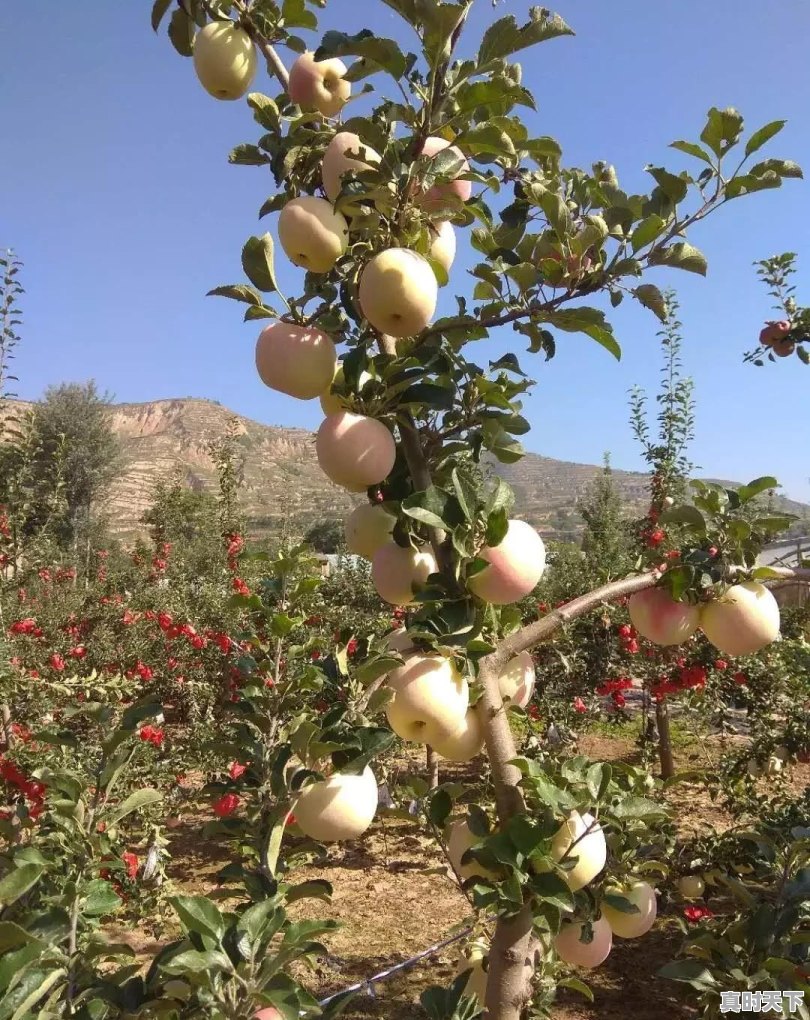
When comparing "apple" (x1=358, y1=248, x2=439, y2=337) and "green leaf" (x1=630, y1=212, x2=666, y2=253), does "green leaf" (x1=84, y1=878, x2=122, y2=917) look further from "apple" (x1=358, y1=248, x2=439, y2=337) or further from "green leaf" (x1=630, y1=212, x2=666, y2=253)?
"green leaf" (x1=630, y1=212, x2=666, y2=253)

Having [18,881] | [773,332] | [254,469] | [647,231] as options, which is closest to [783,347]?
[773,332]

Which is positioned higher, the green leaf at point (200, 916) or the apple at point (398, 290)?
the apple at point (398, 290)

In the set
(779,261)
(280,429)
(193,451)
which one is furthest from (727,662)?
(280,429)

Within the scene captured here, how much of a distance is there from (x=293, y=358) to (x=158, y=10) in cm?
76

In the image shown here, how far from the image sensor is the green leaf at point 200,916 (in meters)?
0.91

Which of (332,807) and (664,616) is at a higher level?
(664,616)

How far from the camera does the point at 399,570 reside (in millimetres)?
1219

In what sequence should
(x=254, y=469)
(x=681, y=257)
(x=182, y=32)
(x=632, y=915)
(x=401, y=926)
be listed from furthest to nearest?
(x=254, y=469) < (x=401, y=926) < (x=632, y=915) < (x=182, y=32) < (x=681, y=257)

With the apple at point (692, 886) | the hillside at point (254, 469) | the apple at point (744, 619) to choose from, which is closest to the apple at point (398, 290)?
the apple at point (744, 619)

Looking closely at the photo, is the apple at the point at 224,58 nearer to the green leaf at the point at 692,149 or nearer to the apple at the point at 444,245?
the apple at the point at 444,245

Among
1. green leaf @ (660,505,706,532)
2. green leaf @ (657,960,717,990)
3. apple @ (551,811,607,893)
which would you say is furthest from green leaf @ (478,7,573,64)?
green leaf @ (657,960,717,990)

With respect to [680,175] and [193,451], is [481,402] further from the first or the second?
[193,451]

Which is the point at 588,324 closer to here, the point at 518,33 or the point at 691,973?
the point at 518,33

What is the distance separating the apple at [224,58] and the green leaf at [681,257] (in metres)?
0.81
